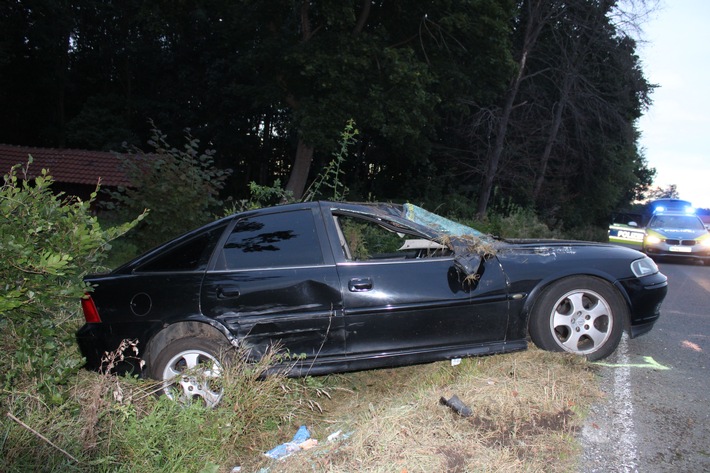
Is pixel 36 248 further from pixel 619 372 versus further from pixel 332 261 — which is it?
pixel 619 372

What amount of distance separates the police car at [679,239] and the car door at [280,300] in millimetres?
14789

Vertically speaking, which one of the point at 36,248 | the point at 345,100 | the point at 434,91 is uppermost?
the point at 434,91

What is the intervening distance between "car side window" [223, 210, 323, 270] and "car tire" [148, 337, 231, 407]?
2.07 feet

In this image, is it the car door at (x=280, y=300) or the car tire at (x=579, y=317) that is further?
the car tire at (x=579, y=317)

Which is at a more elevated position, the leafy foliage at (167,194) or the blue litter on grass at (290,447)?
the leafy foliage at (167,194)

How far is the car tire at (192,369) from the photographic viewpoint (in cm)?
377

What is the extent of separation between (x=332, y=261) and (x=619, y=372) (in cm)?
265

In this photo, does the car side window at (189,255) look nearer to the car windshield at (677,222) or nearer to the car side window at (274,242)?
the car side window at (274,242)

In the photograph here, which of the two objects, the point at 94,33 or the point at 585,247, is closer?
the point at 585,247

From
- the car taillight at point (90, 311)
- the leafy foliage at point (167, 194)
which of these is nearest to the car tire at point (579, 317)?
the car taillight at point (90, 311)

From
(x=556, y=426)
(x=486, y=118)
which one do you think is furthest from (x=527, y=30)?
(x=556, y=426)

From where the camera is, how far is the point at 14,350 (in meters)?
3.66

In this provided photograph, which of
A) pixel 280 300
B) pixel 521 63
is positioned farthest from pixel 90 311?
pixel 521 63

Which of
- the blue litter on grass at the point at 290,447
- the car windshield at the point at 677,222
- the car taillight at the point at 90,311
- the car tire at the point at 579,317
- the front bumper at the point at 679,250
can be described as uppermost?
the car windshield at the point at 677,222
